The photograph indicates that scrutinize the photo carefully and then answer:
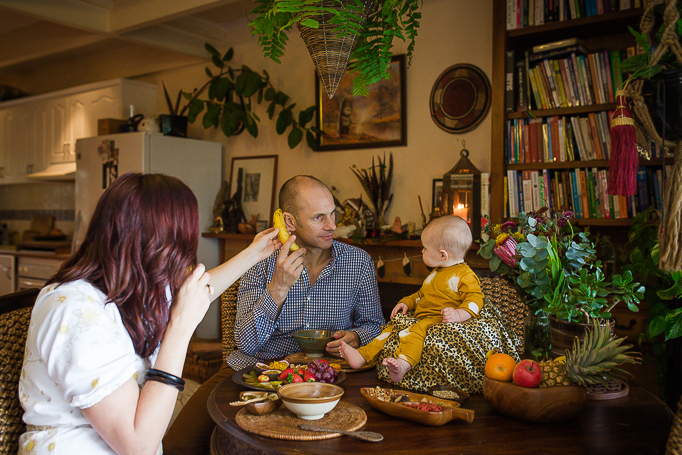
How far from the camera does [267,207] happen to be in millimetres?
4195

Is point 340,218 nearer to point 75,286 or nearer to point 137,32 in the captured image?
point 137,32

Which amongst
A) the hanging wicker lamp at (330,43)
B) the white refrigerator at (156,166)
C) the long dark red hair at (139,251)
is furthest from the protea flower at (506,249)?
the white refrigerator at (156,166)

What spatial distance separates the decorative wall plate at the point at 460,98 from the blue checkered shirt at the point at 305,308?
145 centimetres

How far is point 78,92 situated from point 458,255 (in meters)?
4.63

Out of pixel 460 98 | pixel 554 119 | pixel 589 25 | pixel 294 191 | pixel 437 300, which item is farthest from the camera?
pixel 460 98

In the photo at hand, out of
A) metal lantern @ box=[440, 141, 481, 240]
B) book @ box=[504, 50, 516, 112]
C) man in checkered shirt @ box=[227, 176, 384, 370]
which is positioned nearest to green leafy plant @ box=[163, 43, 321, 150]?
metal lantern @ box=[440, 141, 481, 240]

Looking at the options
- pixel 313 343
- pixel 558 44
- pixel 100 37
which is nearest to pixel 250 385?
pixel 313 343

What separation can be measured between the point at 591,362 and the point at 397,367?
461 millimetres

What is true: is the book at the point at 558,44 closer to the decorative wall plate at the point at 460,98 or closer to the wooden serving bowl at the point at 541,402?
the decorative wall plate at the point at 460,98

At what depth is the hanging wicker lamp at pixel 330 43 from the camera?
4.86 ft

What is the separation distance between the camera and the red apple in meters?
1.16

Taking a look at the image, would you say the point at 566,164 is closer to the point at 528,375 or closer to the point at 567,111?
the point at 567,111

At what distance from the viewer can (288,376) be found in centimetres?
134

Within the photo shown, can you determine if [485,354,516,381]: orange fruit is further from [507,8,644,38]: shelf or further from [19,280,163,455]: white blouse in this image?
[507,8,644,38]: shelf
